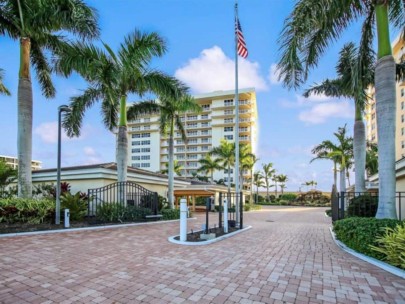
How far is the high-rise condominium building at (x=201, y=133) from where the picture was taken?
6900 centimetres

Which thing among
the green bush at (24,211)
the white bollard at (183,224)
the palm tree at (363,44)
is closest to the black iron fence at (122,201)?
the green bush at (24,211)

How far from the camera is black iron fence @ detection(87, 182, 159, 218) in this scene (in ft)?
43.2

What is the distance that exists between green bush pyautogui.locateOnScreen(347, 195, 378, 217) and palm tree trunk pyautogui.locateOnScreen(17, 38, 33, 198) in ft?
45.1

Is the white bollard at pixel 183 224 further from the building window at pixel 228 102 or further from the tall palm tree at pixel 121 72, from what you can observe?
the building window at pixel 228 102

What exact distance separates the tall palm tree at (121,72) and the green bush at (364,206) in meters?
9.96

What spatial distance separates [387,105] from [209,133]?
215 feet

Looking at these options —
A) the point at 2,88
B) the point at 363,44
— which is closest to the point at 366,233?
the point at 363,44

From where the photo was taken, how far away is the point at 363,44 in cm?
977

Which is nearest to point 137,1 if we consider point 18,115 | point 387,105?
point 18,115

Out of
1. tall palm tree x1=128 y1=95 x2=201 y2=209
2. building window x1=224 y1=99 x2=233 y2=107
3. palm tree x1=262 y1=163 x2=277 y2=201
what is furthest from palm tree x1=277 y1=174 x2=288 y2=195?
tall palm tree x1=128 y1=95 x2=201 y2=209

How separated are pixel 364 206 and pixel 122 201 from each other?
1077 cm

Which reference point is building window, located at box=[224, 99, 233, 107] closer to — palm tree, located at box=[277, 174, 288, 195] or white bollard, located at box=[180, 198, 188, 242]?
palm tree, located at box=[277, 174, 288, 195]

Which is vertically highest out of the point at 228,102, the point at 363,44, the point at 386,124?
the point at 228,102

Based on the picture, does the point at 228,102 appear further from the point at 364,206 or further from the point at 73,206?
the point at 364,206
